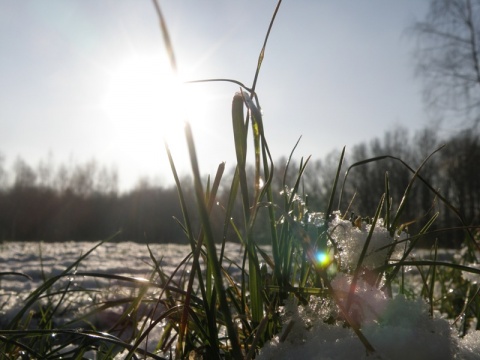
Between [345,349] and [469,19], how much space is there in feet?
46.3

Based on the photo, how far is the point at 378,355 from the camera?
645mm

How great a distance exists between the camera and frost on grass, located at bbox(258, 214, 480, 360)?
66 centimetres

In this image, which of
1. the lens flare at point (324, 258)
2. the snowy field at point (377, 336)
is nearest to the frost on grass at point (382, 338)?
the snowy field at point (377, 336)

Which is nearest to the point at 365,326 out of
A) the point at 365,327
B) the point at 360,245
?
the point at 365,327

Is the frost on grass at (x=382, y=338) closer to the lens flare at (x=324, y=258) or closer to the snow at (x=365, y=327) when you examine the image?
the snow at (x=365, y=327)

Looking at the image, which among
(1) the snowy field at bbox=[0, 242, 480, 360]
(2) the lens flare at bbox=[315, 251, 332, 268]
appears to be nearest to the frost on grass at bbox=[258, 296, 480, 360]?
(1) the snowy field at bbox=[0, 242, 480, 360]

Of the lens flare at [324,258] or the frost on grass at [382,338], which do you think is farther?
the lens flare at [324,258]

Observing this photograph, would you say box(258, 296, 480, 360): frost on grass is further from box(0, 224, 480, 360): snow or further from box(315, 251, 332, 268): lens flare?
box(315, 251, 332, 268): lens flare

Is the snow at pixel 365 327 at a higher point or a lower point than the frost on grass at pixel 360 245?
lower

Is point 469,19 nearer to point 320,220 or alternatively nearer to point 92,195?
point 320,220

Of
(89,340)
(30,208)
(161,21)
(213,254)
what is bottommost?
(89,340)

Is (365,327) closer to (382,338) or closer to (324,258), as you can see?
(382,338)

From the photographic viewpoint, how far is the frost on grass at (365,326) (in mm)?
657

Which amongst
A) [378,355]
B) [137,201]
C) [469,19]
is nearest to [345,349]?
[378,355]
